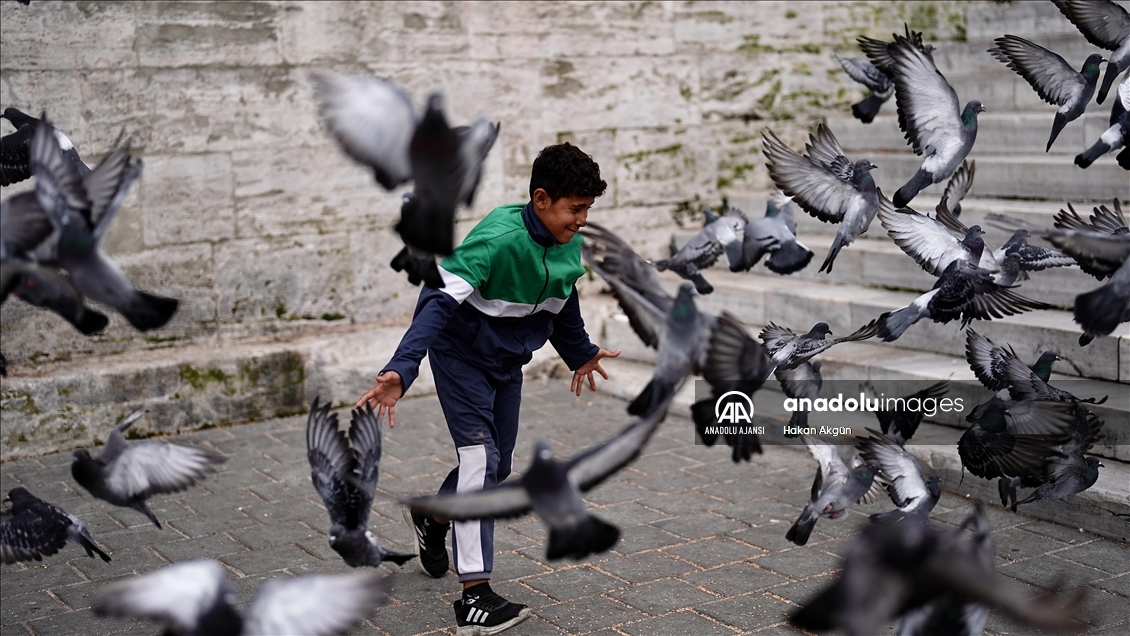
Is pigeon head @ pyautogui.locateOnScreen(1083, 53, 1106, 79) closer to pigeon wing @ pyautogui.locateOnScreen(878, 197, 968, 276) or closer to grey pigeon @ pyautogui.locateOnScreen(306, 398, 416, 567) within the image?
pigeon wing @ pyautogui.locateOnScreen(878, 197, 968, 276)

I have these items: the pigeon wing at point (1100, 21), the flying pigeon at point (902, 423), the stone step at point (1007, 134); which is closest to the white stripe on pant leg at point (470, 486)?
the flying pigeon at point (902, 423)

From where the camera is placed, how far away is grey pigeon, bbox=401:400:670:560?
2707mm

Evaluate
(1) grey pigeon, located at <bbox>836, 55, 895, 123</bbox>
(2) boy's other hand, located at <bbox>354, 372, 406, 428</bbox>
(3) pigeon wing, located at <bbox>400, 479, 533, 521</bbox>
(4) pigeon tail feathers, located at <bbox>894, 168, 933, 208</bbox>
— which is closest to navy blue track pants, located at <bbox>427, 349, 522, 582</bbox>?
(2) boy's other hand, located at <bbox>354, 372, 406, 428</bbox>

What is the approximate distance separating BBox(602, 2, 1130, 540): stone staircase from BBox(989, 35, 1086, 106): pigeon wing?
1289 mm

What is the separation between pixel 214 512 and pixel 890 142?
5.29 meters

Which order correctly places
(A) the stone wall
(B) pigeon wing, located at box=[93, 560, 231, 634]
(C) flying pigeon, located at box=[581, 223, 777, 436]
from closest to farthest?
1. (B) pigeon wing, located at box=[93, 560, 231, 634]
2. (C) flying pigeon, located at box=[581, 223, 777, 436]
3. (A) the stone wall

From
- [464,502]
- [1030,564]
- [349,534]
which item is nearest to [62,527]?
[349,534]

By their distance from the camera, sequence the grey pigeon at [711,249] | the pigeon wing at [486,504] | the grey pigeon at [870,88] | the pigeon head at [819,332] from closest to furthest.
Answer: the pigeon wing at [486,504] → the pigeon head at [819,332] → the grey pigeon at [711,249] → the grey pigeon at [870,88]

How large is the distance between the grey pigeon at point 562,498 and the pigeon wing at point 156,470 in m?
0.77

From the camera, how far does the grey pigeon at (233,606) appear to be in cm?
248

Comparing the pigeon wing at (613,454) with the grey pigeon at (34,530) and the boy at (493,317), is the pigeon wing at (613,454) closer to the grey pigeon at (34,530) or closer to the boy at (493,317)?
the boy at (493,317)

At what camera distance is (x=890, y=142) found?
8383mm

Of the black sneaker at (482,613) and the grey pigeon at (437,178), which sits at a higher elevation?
the grey pigeon at (437,178)

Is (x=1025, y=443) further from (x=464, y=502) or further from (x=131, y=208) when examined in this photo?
(x=131, y=208)
